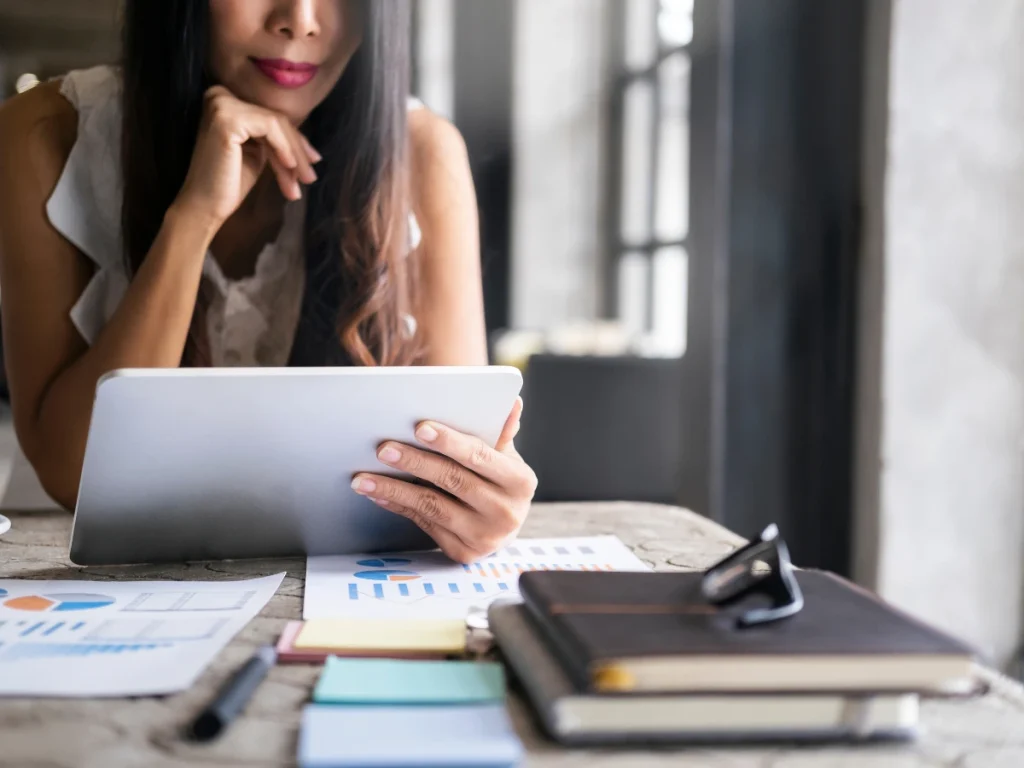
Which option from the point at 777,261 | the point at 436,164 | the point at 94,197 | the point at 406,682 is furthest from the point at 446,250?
the point at 406,682

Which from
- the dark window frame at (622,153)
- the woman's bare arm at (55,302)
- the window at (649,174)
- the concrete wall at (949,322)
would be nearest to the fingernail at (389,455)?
the woman's bare arm at (55,302)

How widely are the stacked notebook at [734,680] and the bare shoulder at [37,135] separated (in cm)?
106

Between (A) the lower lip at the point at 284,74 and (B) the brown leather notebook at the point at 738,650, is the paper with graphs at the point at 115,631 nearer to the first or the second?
(B) the brown leather notebook at the point at 738,650

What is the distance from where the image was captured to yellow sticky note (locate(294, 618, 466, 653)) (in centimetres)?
47

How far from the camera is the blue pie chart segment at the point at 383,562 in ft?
A: 2.28

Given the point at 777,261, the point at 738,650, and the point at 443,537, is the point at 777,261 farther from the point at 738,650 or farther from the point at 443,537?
the point at 738,650

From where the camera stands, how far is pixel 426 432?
2.04ft

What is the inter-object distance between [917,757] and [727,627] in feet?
0.30

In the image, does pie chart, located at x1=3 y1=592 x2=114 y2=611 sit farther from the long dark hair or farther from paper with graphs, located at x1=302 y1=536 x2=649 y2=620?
the long dark hair

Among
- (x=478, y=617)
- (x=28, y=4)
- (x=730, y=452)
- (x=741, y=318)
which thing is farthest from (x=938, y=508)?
(x=28, y=4)

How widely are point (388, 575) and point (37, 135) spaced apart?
88 centimetres

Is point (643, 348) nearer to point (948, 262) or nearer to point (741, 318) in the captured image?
point (741, 318)

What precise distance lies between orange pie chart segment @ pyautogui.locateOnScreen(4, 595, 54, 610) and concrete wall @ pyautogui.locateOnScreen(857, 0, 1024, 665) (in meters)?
1.23

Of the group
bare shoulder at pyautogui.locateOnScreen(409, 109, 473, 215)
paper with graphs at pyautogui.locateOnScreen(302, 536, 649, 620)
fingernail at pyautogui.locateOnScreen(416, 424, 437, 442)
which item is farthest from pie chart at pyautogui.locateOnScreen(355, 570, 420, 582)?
bare shoulder at pyautogui.locateOnScreen(409, 109, 473, 215)
